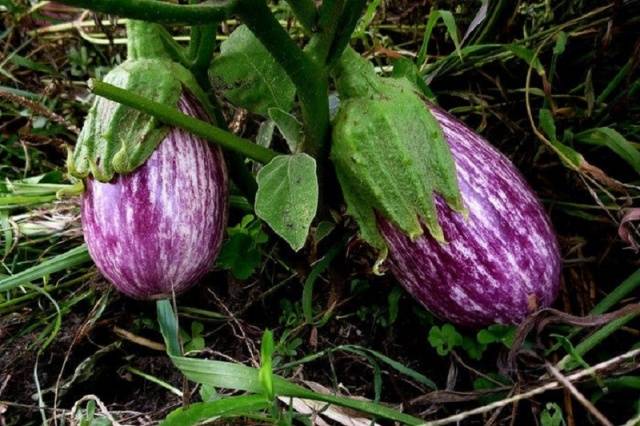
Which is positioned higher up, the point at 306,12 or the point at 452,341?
the point at 306,12

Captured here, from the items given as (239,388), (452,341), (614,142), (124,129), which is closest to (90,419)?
(239,388)

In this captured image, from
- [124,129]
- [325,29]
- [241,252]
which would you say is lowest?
[241,252]

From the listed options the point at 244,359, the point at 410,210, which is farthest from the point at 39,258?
the point at 410,210

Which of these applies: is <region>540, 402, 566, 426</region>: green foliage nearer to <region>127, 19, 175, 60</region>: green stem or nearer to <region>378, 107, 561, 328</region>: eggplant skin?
<region>378, 107, 561, 328</region>: eggplant skin

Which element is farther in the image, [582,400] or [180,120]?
[180,120]

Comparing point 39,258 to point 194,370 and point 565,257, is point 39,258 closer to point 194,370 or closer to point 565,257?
point 194,370

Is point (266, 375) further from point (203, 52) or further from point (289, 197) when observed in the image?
point (203, 52)

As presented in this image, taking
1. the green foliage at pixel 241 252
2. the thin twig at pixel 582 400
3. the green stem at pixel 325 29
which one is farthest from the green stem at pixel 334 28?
the thin twig at pixel 582 400
